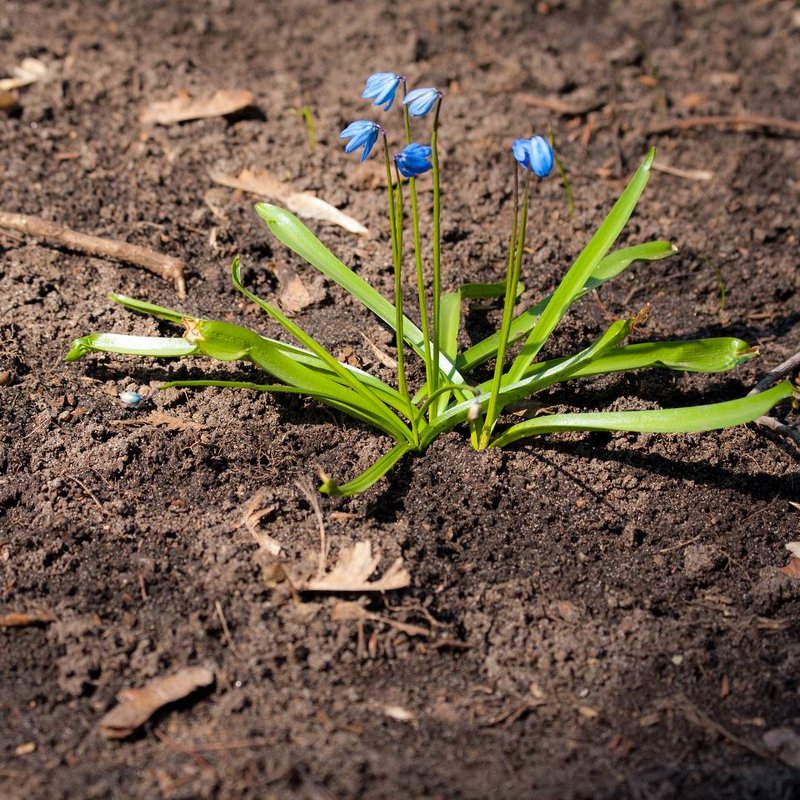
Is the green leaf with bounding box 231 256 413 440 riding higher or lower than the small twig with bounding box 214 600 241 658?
higher

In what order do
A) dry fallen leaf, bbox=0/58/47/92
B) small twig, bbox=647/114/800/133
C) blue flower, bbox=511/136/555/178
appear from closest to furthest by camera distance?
blue flower, bbox=511/136/555/178 → dry fallen leaf, bbox=0/58/47/92 → small twig, bbox=647/114/800/133

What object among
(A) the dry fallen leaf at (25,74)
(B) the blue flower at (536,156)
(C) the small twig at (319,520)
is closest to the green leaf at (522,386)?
(C) the small twig at (319,520)

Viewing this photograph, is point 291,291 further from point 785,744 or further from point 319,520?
point 785,744

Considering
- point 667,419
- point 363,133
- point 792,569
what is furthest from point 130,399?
point 792,569

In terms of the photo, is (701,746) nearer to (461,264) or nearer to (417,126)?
(461,264)

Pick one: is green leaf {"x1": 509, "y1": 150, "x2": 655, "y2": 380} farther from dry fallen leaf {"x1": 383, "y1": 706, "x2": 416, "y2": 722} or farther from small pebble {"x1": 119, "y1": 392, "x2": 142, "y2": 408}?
small pebble {"x1": 119, "y1": 392, "x2": 142, "y2": 408}

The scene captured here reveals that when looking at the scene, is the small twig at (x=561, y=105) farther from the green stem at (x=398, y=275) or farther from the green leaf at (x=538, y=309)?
the green stem at (x=398, y=275)

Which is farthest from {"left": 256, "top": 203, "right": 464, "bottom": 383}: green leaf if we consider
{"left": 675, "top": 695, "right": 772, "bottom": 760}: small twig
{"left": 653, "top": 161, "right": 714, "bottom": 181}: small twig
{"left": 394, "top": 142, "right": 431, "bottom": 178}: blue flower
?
{"left": 653, "top": 161, "right": 714, "bottom": 181}: small twig
